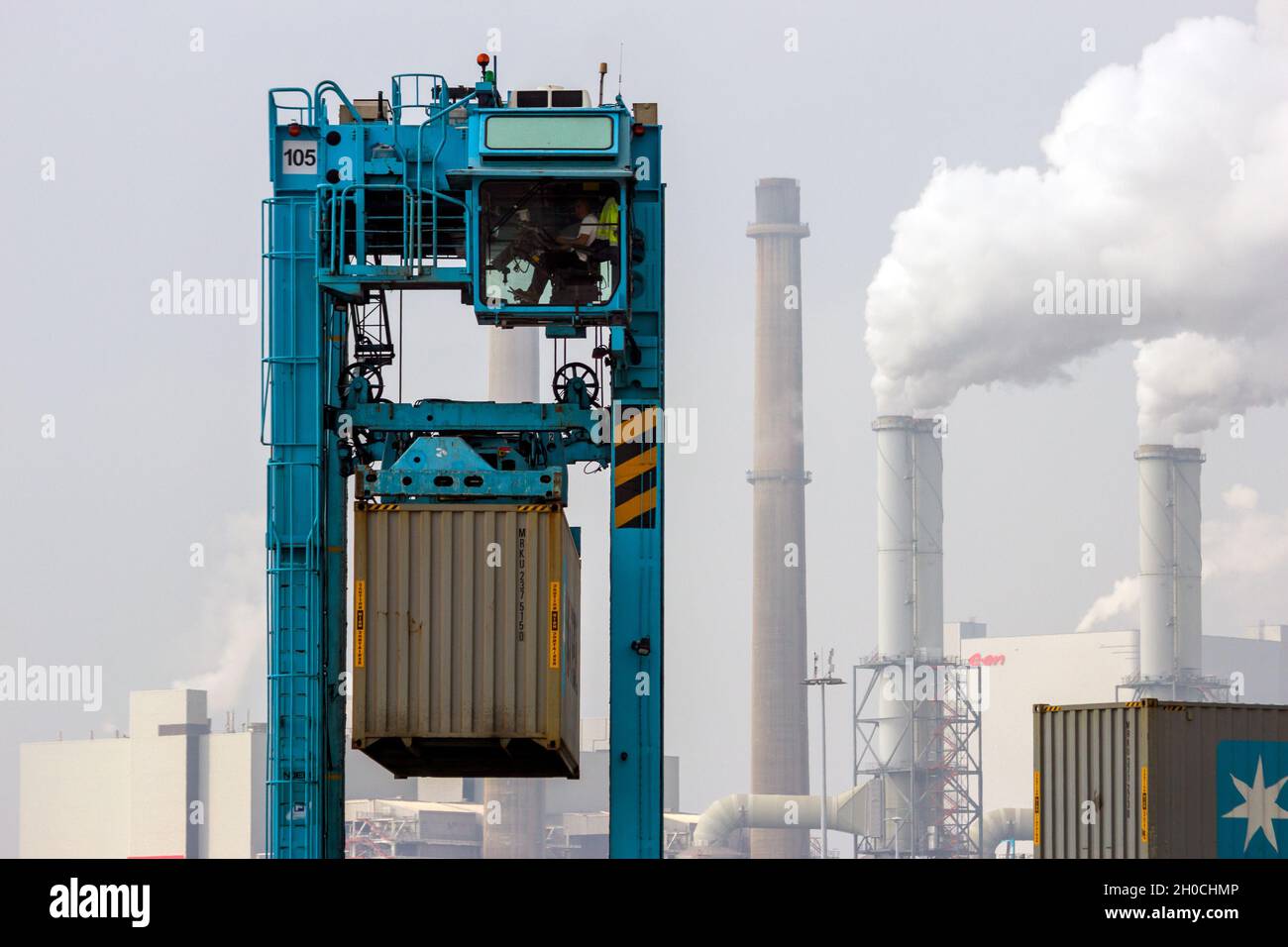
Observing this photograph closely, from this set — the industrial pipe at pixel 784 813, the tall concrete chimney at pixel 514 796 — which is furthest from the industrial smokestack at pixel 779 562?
the tall concrete chimney at pixel 514 796

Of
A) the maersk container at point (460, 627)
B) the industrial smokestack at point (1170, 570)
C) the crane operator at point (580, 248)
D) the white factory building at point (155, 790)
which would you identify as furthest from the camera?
the white factory building at point (155, 790)

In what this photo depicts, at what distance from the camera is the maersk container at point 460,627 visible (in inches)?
746

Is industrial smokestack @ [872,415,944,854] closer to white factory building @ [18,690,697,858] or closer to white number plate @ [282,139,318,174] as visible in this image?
white factory building @ [18,690,697,858]

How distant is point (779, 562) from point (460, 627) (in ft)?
278

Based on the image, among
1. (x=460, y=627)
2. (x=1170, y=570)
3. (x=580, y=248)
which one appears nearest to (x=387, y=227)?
(x=580, y=248)

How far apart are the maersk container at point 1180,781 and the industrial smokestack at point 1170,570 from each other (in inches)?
2673

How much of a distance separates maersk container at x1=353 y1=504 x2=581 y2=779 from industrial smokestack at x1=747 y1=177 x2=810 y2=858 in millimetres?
83231

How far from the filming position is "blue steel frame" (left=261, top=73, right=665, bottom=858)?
20.6 metres

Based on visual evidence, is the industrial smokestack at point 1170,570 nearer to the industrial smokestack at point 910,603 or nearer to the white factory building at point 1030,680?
the industrial smokestack at point 910,603

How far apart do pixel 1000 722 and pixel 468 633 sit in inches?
4795

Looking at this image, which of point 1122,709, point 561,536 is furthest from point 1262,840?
point 561,536

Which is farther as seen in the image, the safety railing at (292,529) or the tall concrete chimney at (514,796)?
the tall concrete chimney at (514,796)

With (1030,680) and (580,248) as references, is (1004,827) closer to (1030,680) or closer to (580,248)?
(1030,680)
